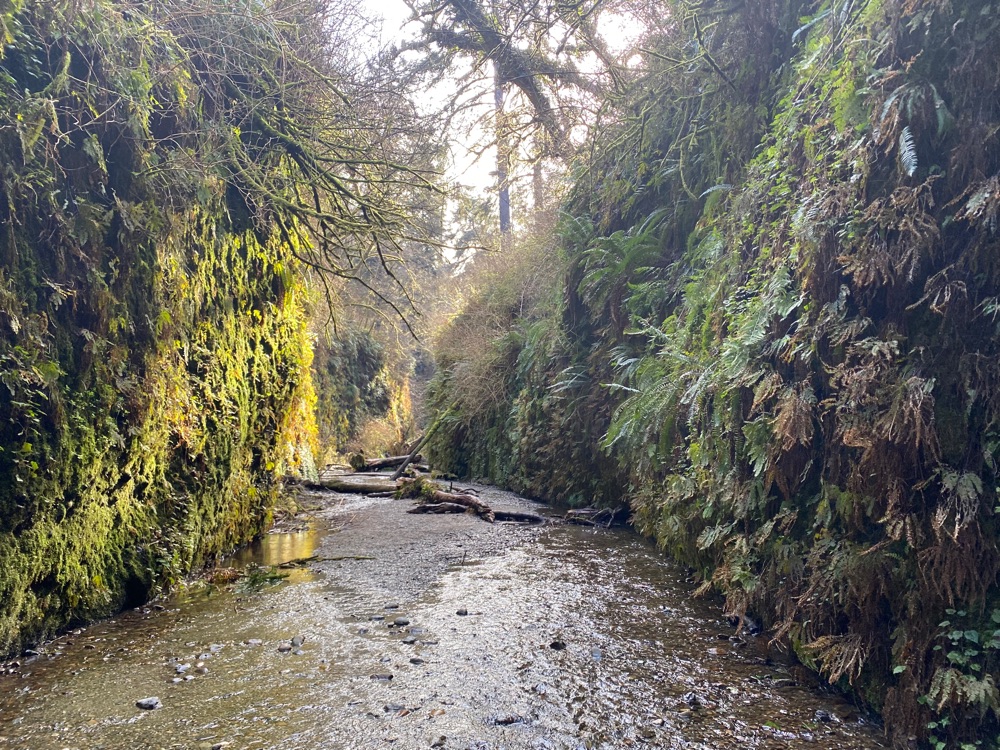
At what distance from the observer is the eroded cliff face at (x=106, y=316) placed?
3645 millimetres

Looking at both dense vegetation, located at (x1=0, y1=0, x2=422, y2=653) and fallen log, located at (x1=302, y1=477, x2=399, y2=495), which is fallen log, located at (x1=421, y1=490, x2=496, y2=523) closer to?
fallen log, located at (x1=302, y1=477, x2=399, y2=495)

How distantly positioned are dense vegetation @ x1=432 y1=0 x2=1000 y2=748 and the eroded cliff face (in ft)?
13.8

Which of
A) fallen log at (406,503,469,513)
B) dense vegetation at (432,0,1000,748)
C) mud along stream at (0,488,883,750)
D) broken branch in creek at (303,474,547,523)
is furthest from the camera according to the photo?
fallen log at (406,503,469,513)

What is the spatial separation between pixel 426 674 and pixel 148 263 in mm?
3629

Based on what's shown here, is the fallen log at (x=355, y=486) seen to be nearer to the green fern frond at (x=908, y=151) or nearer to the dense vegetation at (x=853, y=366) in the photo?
the dense vegetation at (x=853, y=366)

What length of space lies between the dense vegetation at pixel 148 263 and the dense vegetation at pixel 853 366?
3731mm

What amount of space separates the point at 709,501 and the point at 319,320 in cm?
934

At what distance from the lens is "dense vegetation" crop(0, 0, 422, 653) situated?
370 cm

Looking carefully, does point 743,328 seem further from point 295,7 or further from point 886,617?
point 295,7

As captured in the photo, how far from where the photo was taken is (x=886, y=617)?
3.05 meters

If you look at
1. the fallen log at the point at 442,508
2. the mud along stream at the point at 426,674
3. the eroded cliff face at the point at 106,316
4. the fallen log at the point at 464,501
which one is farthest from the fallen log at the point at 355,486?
the mud along stream at the point at 426,674

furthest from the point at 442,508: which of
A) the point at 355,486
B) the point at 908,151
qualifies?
the point at 908,151

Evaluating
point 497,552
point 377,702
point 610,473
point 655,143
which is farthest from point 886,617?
point 655,143

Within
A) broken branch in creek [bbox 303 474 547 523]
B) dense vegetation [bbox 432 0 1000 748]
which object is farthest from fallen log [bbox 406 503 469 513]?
dense vegetation [bbox 432 0 1000 748]
